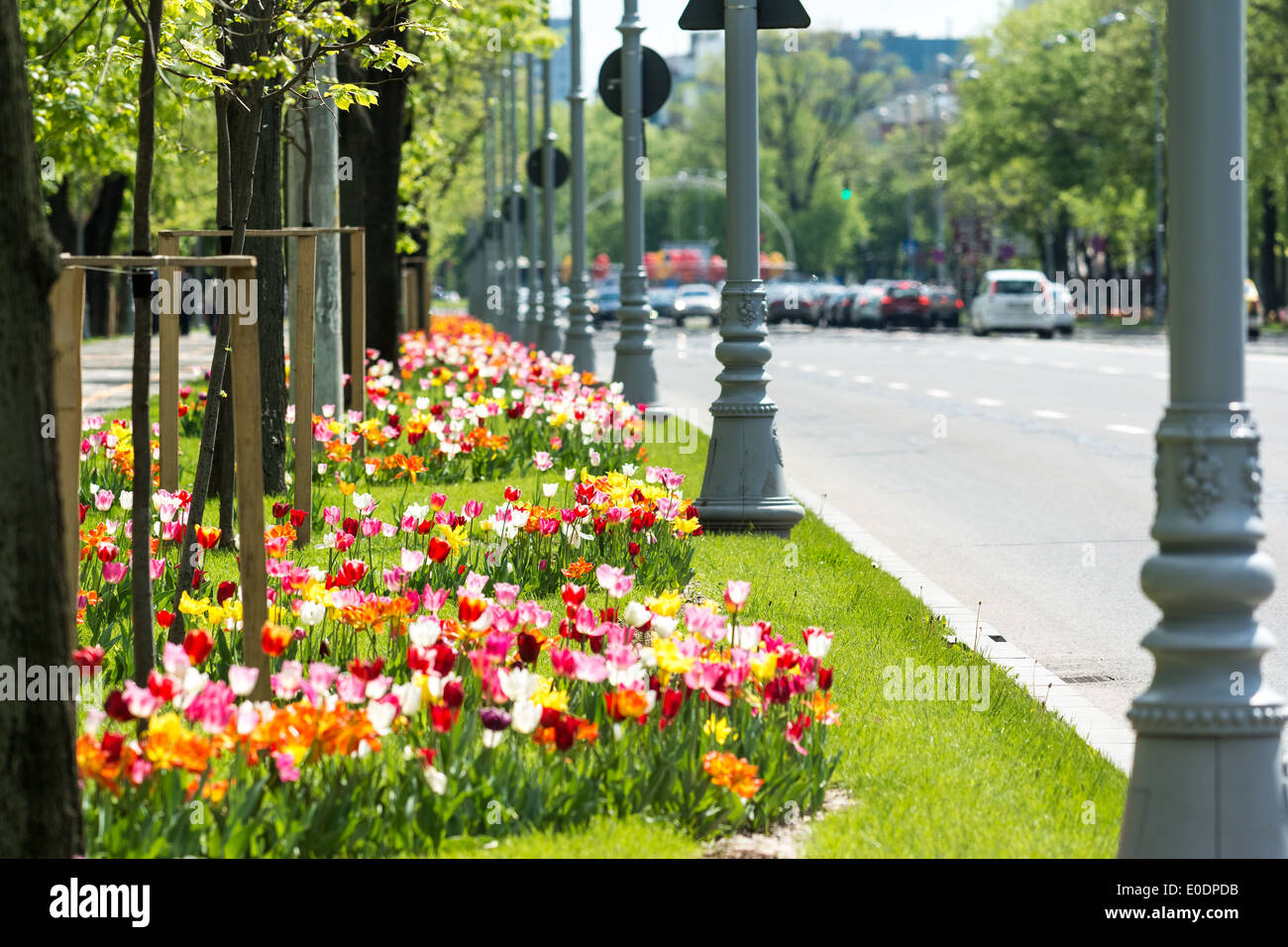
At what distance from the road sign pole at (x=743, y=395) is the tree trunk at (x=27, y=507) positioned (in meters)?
7.12

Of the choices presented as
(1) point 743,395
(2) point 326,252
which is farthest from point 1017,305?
(1) point 743,395

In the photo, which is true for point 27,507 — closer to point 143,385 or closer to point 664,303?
point 143,385

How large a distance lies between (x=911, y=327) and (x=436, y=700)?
211 feet

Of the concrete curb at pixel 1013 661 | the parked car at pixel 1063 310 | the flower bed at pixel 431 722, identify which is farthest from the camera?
the parked car at pixel 1063 310

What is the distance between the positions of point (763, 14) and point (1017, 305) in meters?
43.3

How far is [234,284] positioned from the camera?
602cm

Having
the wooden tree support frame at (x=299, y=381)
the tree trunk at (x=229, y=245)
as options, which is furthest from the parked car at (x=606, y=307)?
the tree trunk at (x=229, y=245)

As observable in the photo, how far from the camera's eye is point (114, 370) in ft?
114

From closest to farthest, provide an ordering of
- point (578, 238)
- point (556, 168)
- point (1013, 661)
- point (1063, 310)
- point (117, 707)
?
point (117, 707) → point (1013, 661) → point (578, 238) → point (556, 168) → point (1063, 310)

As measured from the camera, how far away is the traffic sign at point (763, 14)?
11266 millimetres

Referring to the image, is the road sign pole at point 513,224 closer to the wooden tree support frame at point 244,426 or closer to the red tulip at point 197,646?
the wooden tree support frame at point 244,426

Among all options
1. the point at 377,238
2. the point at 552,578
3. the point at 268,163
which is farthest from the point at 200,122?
the point at 552,578

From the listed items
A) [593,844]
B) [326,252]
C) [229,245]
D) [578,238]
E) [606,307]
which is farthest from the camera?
[606,307]
